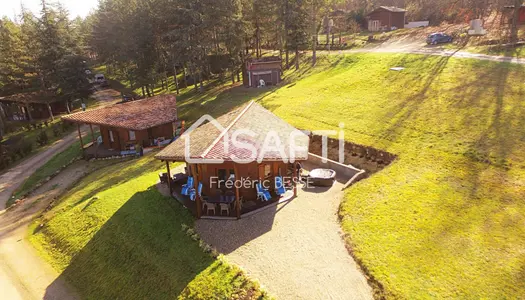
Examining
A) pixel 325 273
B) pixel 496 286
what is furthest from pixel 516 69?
pixel 325 273

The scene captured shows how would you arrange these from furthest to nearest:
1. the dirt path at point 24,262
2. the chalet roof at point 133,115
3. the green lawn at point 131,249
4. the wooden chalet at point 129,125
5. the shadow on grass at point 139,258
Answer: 1. the wooden chalet at point 129,125
2. the chalet roof at point 133,115
3. the dirt path at point 24,262
4. the shadow on grass at point 139,258
5. the green lawn at point 131,249

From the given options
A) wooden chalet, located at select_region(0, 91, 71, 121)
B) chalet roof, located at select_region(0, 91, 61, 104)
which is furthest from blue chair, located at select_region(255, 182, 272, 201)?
wooden chalet, located at select_region(0, 91, 71, 121)

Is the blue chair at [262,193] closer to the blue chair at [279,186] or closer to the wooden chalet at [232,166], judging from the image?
the wooden chalet at [232,166]

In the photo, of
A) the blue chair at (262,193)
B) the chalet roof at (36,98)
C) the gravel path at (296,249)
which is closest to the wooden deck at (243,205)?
the blue chair at (262,193)

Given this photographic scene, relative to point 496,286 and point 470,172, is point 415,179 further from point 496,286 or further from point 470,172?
point 496,286

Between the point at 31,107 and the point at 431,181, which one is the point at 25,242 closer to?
the point at 431,181
